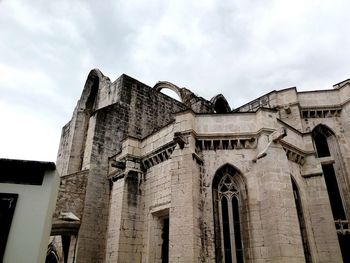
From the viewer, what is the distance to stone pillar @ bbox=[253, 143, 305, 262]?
7730 mm

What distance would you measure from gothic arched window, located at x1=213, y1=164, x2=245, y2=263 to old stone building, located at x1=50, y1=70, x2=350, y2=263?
30mm

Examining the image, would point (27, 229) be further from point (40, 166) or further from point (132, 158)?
point (132, 158)

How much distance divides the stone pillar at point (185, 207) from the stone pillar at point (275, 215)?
5.71 feet

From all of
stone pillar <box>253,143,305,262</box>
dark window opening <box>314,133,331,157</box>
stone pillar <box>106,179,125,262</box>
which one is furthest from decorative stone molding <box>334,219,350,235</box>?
stone pillar <box>106,179,125,262</box>

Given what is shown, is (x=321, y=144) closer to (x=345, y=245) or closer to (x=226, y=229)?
(x=345, y=245)

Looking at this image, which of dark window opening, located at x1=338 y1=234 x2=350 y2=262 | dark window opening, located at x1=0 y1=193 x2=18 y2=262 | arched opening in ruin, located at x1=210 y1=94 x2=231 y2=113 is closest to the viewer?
dark window opening, located at x1=0 y1=193 x2=18 y2=262

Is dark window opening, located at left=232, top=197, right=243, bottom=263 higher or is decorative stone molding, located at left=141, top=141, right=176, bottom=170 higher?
decorative stone molding, located at left=141, top=141, right=176, bottom=170

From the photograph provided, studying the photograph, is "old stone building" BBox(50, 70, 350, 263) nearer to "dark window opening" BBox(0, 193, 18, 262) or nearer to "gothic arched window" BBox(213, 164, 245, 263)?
"gothic arched window" BBox(213, 164, 245, 263)

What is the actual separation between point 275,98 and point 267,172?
6.02 m

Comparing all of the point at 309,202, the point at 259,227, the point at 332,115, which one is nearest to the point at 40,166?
the point at 259,227

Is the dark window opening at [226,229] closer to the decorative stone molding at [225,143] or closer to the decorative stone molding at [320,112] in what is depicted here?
the decorative stone molding at [225,143]

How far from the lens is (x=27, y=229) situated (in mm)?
6762

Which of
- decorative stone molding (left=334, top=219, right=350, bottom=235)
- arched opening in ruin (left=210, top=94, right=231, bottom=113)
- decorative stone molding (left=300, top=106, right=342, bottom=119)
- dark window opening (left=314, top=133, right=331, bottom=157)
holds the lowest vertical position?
decorative stone molding (left=334, top=219, right=350, bottom=235)

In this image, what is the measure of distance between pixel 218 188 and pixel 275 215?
79.6 inches
